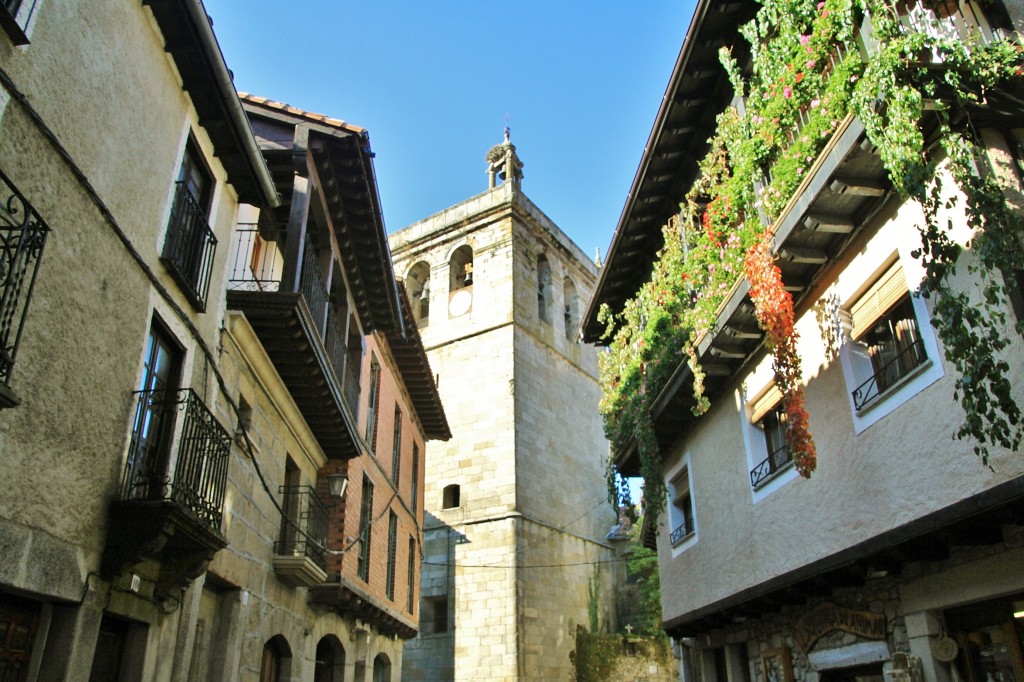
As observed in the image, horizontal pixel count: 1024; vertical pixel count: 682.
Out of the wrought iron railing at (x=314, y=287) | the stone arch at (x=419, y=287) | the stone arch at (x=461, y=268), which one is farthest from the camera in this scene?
the stone arch at (x=419, y=287)

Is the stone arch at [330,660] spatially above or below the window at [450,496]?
below

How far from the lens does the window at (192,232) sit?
6.74m

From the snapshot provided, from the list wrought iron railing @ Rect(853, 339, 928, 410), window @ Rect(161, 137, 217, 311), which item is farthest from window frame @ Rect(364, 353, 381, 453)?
wrought iron railing @ Rect(853, 339, 928, 410)

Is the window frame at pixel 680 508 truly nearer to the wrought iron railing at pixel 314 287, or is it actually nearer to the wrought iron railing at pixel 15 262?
the wrought iron railing at pixel 314 287

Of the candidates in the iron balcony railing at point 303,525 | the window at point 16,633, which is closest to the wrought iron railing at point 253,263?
the iron balcony railing at point 303,525

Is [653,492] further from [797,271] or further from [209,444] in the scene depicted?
[209,444]

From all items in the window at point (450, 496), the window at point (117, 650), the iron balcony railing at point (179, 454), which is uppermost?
the window at point (450, 496)

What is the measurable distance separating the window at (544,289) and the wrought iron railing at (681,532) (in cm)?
1681

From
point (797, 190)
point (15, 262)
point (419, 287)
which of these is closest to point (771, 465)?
point (797, 190)

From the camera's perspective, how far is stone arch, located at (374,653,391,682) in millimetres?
14906

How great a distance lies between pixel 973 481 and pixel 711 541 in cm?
508

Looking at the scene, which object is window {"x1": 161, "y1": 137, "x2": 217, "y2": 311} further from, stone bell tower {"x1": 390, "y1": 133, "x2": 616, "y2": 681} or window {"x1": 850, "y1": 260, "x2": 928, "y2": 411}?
stone bell tower {"x1": 390, "y1": 133, "x2": 616, "y2": 681}

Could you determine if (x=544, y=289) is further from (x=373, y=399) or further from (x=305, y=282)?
(x=305, y=282)

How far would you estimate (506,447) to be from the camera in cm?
2402
